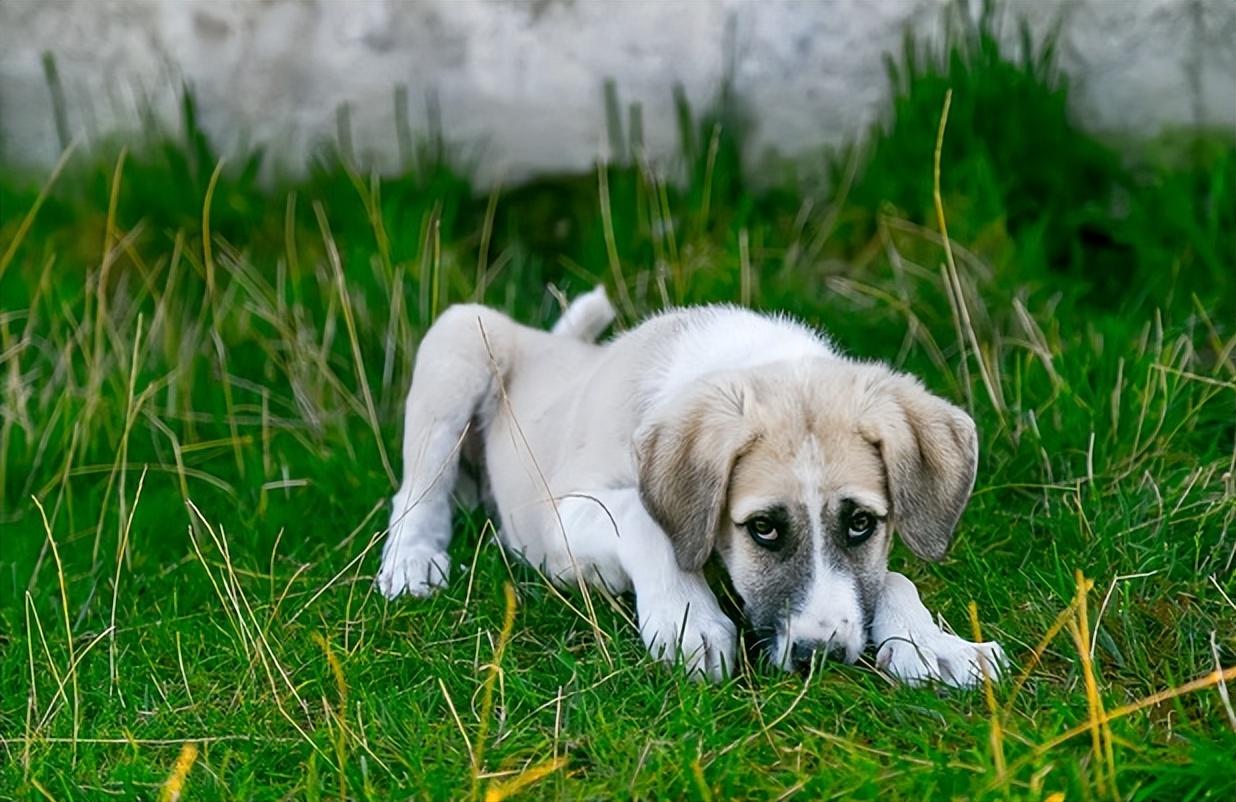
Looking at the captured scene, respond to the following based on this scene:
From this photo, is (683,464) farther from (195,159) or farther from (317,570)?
(195,159)

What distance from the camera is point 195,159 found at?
696 centimetres

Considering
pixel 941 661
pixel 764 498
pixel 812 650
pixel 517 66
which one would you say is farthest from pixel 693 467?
pixel 517 66

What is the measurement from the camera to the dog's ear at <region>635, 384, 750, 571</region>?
4020mm

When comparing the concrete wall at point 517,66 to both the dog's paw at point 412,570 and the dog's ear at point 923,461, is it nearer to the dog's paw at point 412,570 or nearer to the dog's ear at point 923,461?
the dog's paw at point 412,570

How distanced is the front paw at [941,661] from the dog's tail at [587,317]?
221cm

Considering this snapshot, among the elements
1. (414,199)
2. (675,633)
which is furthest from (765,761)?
(414,199)

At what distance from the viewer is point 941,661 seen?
401cm

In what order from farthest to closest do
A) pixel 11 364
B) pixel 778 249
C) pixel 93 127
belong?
pixel 93 127 → pixel 778 249 → pixel 11 364

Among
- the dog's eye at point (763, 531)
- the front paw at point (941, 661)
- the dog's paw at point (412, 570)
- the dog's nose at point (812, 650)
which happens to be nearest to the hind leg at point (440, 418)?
the dog's paw at point (412, 570)

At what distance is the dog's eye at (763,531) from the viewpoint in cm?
398

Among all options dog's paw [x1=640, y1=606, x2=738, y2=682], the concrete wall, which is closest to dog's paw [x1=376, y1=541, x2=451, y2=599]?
dog's paw [x1=640, y1=606, x2=738, y2=682]

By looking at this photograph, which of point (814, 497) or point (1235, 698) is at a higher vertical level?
point (814, 497)

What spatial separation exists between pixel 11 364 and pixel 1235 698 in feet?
14.3

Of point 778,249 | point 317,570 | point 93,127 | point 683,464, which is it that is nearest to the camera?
point 683,464
